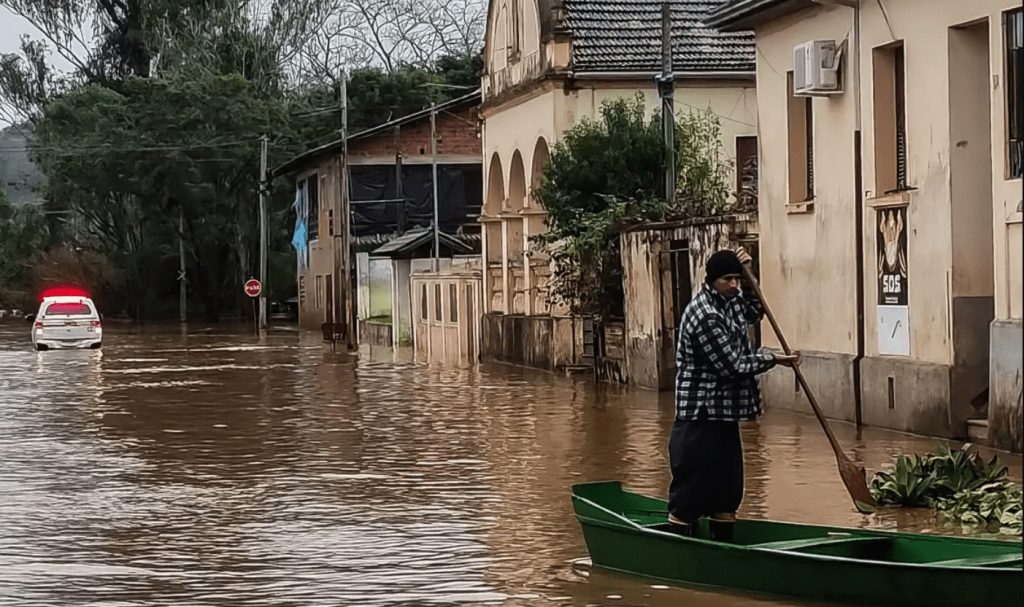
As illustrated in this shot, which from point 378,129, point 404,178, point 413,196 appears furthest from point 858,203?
point 413,196

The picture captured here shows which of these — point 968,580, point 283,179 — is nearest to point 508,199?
point 968,580

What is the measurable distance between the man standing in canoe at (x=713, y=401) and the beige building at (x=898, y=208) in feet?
22.1

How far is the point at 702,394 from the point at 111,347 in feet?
145

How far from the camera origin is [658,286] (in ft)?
91.1

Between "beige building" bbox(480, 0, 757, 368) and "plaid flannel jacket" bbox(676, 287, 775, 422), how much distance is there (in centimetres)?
2274

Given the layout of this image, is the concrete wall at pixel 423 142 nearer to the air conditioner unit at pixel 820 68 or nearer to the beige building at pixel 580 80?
the beige building at pixel 580 80

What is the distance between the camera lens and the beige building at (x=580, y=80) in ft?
116

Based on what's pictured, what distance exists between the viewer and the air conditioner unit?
71.4 feet

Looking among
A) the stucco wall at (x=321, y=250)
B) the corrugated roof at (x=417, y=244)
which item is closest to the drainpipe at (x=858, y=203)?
the corrugated roof at (x=417, y=244)

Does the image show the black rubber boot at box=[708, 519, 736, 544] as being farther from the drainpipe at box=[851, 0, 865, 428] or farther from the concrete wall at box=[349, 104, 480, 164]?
the concrete wall at box=[349, 104, 480, 164]

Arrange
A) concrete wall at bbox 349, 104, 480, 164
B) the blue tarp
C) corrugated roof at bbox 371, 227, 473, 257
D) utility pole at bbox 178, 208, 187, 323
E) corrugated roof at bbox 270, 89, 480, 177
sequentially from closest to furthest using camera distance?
corrugated roof at bbox 371, 227, 473, 257 → corrugated roof at bbox 270, 89, 480, 177 → concrete wall at bbox 349, 104, 480, 164 → the blue tarp → utility pole at bbox 178, 208, 187, 323

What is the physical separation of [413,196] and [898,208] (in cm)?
4452

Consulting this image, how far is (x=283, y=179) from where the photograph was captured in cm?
7969

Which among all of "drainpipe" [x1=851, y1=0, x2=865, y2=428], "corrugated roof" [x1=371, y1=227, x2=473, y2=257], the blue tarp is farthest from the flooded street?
the blue tarp
